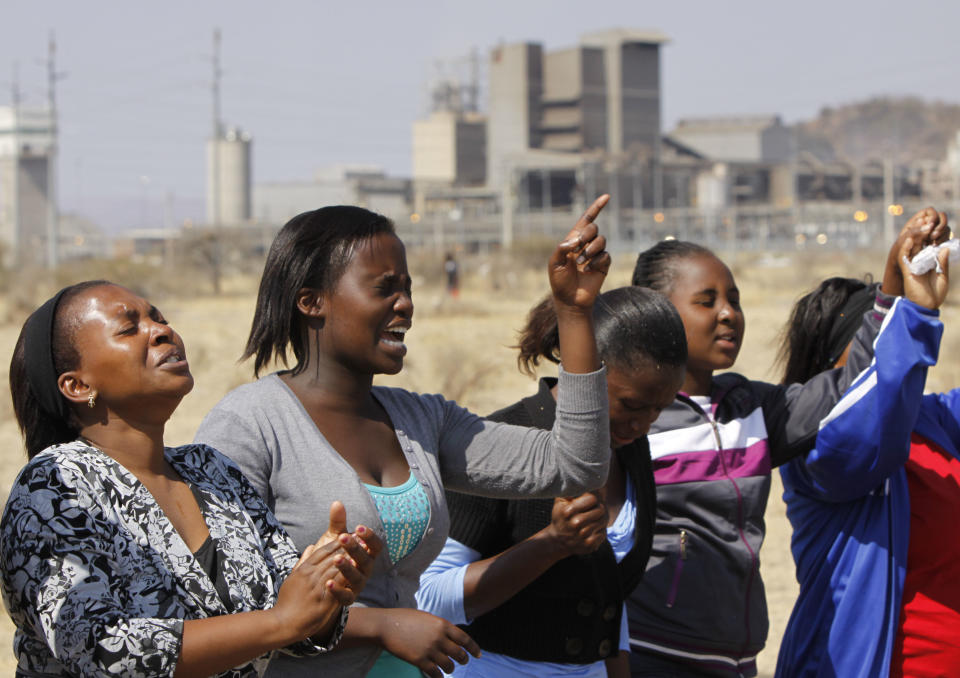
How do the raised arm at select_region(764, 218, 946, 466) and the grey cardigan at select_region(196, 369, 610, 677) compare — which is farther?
the raised arm at select_region(764, 218, 946, 466)

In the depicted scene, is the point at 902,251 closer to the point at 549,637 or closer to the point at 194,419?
the point at 549,637

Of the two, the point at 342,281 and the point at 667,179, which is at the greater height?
the point at 667,179

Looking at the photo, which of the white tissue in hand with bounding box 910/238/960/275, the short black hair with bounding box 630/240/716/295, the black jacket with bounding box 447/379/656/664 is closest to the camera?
the black jacket with bounding box 447/379/656/664

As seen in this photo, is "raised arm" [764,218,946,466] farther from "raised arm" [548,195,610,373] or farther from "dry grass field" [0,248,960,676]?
"raised arm" [548,195,610,373]

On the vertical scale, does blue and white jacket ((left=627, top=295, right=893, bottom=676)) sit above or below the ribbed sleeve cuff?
below

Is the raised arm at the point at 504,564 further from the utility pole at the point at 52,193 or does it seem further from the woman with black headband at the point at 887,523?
the utility pole at the point at 52,193

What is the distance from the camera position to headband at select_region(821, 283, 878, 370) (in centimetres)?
367

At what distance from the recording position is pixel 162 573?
2084 millimetres

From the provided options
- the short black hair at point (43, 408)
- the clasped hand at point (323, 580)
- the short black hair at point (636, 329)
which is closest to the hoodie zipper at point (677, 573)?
the short black hair at point (636, 329)

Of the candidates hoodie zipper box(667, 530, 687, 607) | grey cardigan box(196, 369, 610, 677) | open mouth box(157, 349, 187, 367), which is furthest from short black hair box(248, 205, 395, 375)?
hoodie zipper box(667, 530, 687, 607)

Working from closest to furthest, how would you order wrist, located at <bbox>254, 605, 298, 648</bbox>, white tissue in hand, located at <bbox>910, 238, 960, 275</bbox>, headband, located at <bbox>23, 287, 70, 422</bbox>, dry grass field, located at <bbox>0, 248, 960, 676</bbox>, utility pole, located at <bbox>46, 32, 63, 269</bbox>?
1. wrist, located at <bbox>254, 605, 298, 648</bbox>
2. headband, located at <bbox>23, 287, 70, 422</bbox>
3. white tissue in hand, located at <bbox>910, 238, 960, 275</bbox>
4. dry grass field, located at <bbox>0, 248, 960, 676</bbox>
5. utility pole, located at <bbox>46, 32, 63, 269</bbox>

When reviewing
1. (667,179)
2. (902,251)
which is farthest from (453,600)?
(667,179)

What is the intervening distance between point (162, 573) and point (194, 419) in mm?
11934

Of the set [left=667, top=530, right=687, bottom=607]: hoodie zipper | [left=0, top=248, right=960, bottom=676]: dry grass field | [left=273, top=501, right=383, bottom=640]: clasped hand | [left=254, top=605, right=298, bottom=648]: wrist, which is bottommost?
[left=0, top=248, right=960, bottom=676]: dry grass field
